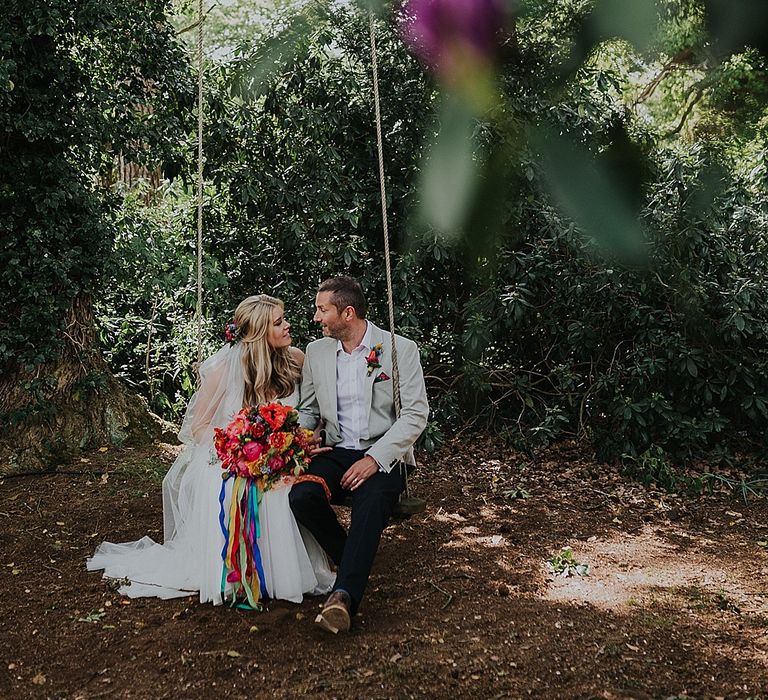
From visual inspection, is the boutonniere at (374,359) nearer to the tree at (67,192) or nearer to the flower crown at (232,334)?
the flower crown at (232,334)

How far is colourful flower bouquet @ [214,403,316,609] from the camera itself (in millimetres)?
3266

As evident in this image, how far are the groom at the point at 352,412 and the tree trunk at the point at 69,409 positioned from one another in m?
2.57

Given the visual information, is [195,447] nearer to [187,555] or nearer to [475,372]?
[187,555]

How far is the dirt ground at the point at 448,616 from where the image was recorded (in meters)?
2.62

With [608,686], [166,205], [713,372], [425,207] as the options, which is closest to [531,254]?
[425,207]

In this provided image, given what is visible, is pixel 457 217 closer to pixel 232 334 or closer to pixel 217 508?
pixel 232 334

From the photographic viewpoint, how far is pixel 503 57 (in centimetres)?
654

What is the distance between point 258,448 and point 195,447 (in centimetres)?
56

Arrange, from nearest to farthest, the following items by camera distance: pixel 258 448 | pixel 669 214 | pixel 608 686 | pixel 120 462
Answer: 1. pixel 608 686
2. pixel 258 448
3. pixel 120 462
4. pixel 669 214

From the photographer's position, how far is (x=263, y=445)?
3303mm

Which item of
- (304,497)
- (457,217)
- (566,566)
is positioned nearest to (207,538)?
(304,497)

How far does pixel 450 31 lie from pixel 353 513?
4.63 m

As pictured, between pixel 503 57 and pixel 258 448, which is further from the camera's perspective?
pixel 503 57

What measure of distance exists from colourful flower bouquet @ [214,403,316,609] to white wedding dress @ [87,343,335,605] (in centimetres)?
3
